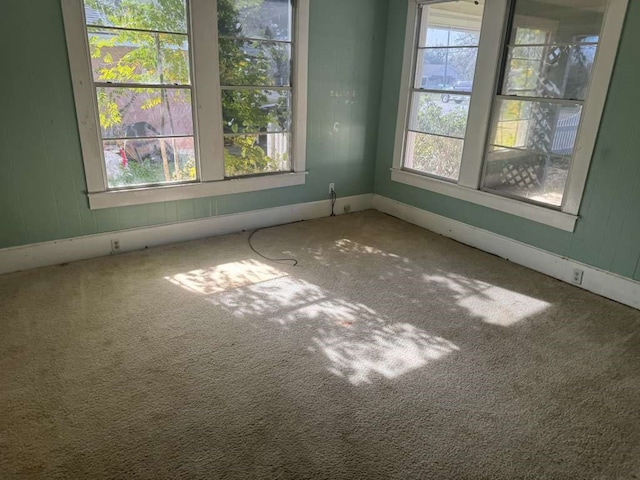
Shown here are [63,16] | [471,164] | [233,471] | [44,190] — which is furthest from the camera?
[471,164]

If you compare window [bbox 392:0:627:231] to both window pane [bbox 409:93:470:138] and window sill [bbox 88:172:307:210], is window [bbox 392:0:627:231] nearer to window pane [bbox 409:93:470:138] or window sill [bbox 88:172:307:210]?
window pane [bbox 409:93:470:138]

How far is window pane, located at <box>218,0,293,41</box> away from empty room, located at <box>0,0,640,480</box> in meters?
0.02

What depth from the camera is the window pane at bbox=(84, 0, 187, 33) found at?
3350mm

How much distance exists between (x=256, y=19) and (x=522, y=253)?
10.5 ft

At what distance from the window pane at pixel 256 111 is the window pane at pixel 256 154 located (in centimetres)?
8

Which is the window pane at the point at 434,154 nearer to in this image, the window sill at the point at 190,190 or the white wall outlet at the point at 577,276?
the window sill at the point at 190,190

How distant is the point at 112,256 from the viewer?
3840 mm

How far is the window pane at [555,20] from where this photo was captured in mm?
3207

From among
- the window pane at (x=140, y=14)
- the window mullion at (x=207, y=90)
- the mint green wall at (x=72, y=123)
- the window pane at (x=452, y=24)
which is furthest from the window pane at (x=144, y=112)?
the window pane at (x=452, y=24)

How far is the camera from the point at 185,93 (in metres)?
3.85

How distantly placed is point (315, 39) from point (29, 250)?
10.5ft

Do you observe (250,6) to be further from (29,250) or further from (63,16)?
(29,250)

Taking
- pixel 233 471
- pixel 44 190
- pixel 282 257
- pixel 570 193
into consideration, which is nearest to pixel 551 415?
pixel 233 471

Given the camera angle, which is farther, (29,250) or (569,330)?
(29,250)
